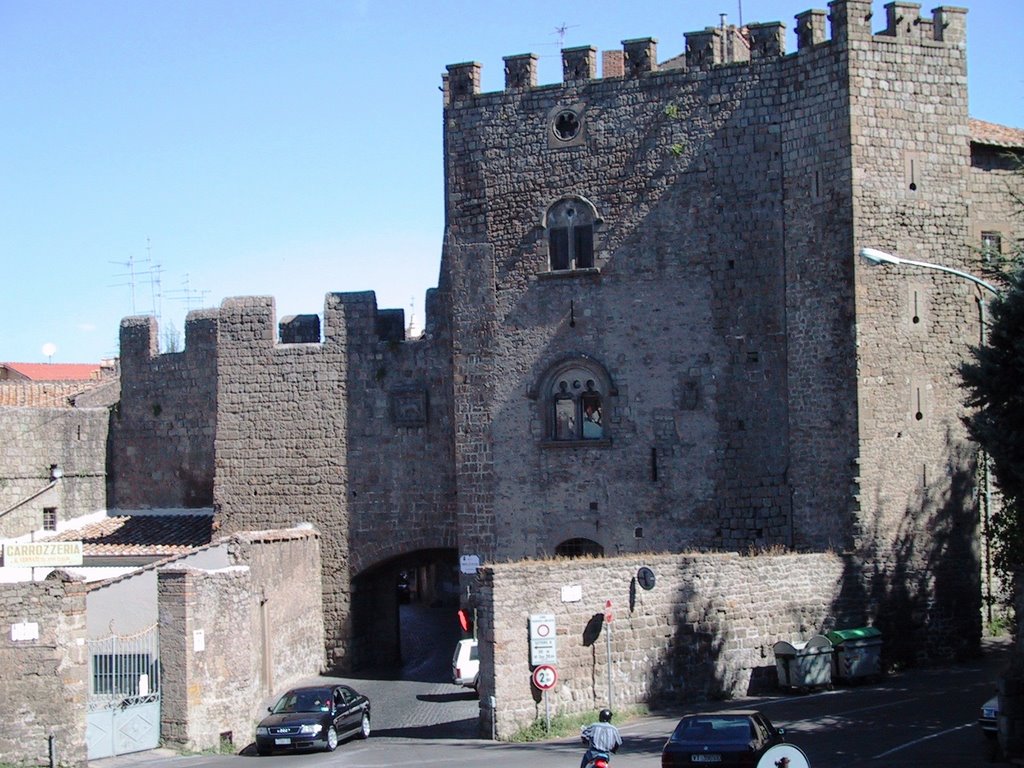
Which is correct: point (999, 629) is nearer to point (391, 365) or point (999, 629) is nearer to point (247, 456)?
point (391, 365)

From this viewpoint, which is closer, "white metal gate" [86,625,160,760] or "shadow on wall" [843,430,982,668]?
"white metal gate" [86,625,160,760]

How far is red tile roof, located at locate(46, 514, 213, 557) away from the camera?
30.6m

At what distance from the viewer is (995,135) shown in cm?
2919

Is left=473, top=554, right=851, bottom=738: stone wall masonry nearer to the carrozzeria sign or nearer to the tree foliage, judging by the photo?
the tree foliage

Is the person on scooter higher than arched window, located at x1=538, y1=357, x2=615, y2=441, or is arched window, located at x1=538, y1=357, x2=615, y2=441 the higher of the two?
arched window, located at x1=538, y1=357, x2=615, y2=441

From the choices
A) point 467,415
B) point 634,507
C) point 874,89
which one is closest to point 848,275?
point 874,89

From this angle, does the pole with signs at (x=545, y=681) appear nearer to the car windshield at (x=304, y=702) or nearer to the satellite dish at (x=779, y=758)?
the car windshield at (x=304, y=702)

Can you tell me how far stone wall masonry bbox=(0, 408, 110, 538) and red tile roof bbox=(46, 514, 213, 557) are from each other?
77cm

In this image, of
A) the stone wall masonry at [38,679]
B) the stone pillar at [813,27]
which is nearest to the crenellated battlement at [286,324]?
the stone pillar at [813,27]

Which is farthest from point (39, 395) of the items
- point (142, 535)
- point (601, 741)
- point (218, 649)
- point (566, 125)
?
point (601, 741)

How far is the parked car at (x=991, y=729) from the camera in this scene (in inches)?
704

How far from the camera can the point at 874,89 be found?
89.1ft

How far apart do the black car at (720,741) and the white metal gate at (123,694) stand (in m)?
9.33

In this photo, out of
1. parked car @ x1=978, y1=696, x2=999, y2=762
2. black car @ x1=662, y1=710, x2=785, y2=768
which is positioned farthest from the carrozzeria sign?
parked car @ x1=978, y1=696, x2=999, y2=762
